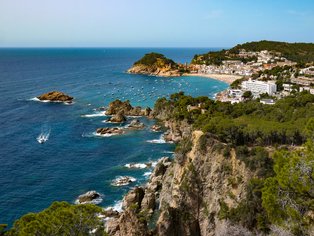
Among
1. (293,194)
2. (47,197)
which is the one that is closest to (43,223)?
(293,194)

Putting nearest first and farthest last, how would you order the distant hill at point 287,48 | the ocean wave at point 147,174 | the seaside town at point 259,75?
the ocean wave at point 147,174 < the seaside town at point 259,75 < the distant hill at point 287,48

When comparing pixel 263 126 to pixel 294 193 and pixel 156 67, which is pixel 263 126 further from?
pixel 156 67

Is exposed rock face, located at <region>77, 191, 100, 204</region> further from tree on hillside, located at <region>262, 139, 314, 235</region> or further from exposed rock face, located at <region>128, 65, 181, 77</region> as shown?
exposed rock face, located at <region>128, 65, 181, 77</region>

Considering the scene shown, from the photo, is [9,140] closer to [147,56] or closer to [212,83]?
[212,83]

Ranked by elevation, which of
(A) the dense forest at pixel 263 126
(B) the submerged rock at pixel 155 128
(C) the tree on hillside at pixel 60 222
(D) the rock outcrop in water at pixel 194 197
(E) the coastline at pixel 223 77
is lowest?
(B) the submerged rock at pixel 155 128

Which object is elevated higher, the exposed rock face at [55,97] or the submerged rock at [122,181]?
the exposed rock face at [55,97]

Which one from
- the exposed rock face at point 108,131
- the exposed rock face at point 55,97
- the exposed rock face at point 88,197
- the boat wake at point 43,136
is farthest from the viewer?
the exposed rock face at point 55,97

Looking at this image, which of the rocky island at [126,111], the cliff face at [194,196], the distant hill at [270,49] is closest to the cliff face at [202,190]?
the cliff face at [194,196]

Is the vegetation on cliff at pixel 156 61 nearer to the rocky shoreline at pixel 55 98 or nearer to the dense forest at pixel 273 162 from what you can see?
the rocky shoreline at pixel 55 98

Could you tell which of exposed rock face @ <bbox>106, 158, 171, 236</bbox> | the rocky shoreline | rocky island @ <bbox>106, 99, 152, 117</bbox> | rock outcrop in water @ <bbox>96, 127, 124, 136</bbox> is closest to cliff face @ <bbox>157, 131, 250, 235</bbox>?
exposed rock face @ <bbox>106, 158, 171, 236</bbox>
